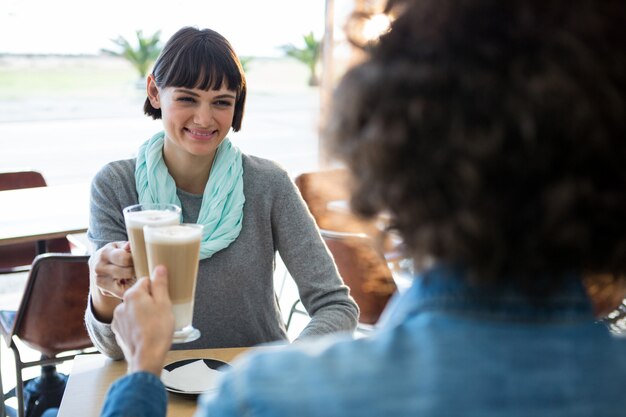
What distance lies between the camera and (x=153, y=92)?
2.09m

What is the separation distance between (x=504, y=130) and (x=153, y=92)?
1.63m

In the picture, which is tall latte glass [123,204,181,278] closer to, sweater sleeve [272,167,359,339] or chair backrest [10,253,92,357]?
sweater sleeve [272,167,359,339]

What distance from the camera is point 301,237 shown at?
1984 mm

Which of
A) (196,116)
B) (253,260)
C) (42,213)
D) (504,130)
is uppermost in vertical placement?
(504,130)

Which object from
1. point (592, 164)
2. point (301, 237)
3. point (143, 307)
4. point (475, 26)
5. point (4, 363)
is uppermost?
point (475, 26)

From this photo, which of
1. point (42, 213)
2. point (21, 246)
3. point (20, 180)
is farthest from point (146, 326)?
point (20, 180)

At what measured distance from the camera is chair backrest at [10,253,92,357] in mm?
2424

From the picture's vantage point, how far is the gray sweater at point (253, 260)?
6.31ft

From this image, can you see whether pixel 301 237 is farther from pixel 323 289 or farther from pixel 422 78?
pixel 422 78

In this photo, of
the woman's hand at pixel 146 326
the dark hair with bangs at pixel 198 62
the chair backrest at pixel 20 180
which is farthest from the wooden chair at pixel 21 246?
the woman's hand at pixel 146 326

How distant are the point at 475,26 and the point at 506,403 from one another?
331 millimetres

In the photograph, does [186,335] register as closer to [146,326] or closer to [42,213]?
[146,326]

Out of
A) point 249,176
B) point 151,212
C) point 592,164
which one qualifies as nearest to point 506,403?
point 592,164

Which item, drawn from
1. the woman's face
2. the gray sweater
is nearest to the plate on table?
the gray sweater
